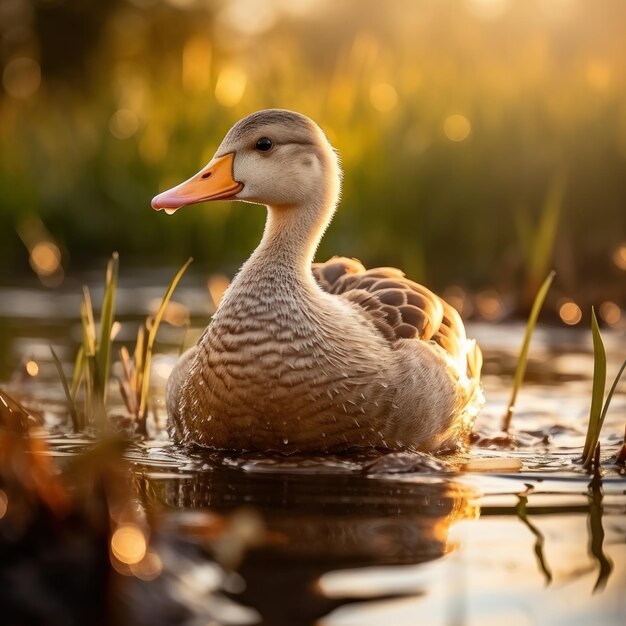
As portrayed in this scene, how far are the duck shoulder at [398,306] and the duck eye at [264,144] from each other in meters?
0.84

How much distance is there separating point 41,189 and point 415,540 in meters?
10.5

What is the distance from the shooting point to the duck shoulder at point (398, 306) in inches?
240

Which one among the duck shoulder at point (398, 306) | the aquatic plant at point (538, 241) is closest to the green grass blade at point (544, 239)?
the aquatic plant at point (538, 241)

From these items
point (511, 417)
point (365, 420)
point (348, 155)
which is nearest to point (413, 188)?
point (348, 155)

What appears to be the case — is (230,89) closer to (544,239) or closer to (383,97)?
(383,97)

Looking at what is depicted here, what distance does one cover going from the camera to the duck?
17.8ft

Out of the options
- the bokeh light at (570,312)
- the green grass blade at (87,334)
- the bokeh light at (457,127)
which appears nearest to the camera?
the green grass blade at (87,334)

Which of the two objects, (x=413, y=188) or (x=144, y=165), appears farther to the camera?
(x=144, y=165)

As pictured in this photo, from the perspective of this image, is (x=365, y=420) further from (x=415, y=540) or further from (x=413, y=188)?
(x=413, y=188)

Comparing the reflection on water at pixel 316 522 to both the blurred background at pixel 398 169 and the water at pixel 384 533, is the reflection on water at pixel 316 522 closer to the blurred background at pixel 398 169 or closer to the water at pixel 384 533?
the water at pixel 384 533

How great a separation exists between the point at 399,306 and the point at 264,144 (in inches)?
40.3

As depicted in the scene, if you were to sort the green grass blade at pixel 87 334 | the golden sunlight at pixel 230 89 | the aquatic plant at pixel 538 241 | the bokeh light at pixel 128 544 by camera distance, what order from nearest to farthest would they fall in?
1. the bokeh light at pixel 128 544
2. the green grass blade at pixel 87 334
3. the aquatic plant at pixel 538 241
4. the golden sunlight at pixel 230 89

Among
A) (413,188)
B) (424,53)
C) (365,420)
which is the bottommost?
(365,420)

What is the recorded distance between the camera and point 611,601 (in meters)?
3.51
